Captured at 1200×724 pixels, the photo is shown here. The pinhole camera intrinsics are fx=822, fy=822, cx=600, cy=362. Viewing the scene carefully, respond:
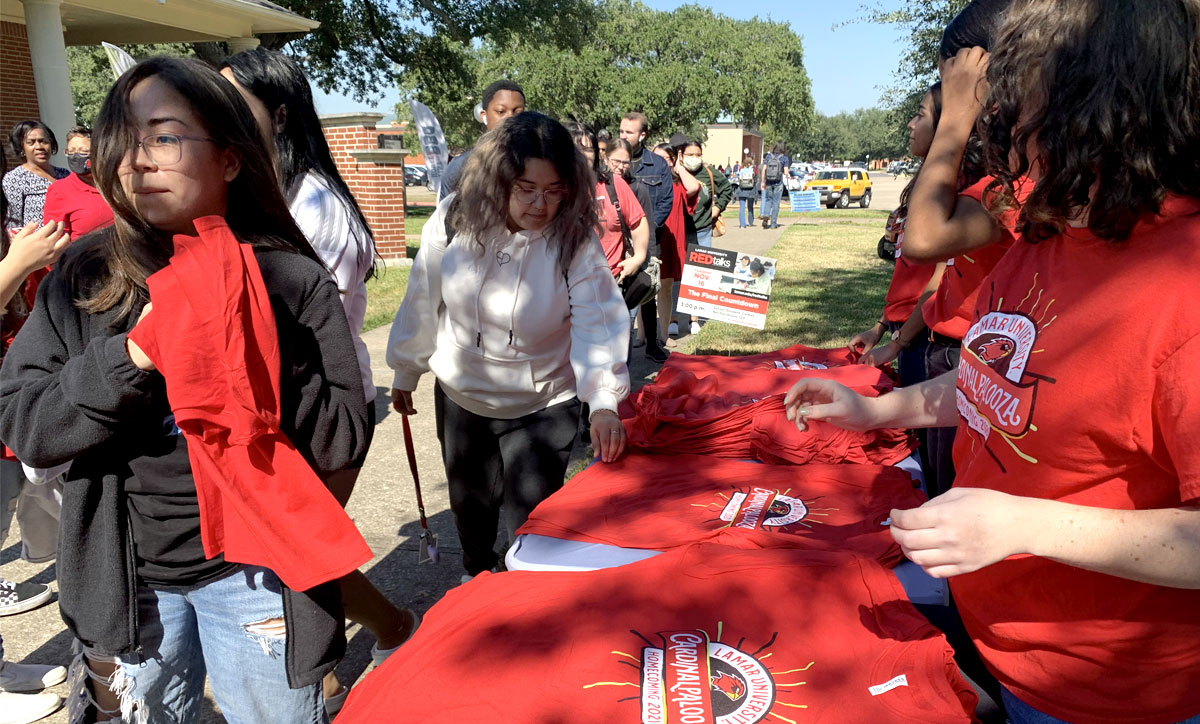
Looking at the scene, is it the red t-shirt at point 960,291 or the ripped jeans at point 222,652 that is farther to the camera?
the red t-shirt at point 960,291

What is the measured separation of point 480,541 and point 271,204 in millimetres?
1668

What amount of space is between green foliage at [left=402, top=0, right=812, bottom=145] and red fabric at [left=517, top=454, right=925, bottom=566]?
39.8 meters

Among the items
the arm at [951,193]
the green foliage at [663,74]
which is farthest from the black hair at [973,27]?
the green foliage at [663,74]

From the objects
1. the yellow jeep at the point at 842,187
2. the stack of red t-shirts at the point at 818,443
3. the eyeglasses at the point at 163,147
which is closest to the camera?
the eyeglasses at the point at 163,147

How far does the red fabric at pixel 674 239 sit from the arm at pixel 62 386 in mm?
6354

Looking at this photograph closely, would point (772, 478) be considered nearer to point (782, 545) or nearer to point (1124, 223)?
point (782, 545)

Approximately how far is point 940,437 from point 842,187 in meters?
30.9

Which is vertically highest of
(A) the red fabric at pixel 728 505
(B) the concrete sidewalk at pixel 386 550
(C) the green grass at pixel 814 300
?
(A) the red fabric at pixel 728 505

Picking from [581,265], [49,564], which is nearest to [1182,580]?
[581,265]

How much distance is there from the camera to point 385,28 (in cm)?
2239

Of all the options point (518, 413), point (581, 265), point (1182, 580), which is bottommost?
point (518, 413)

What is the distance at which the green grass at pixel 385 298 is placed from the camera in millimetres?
9258

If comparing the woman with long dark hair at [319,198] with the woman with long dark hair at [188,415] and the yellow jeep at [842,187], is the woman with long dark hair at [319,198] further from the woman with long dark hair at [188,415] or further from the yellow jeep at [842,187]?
the yellow jeep at [842,187]

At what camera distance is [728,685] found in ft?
5.39
